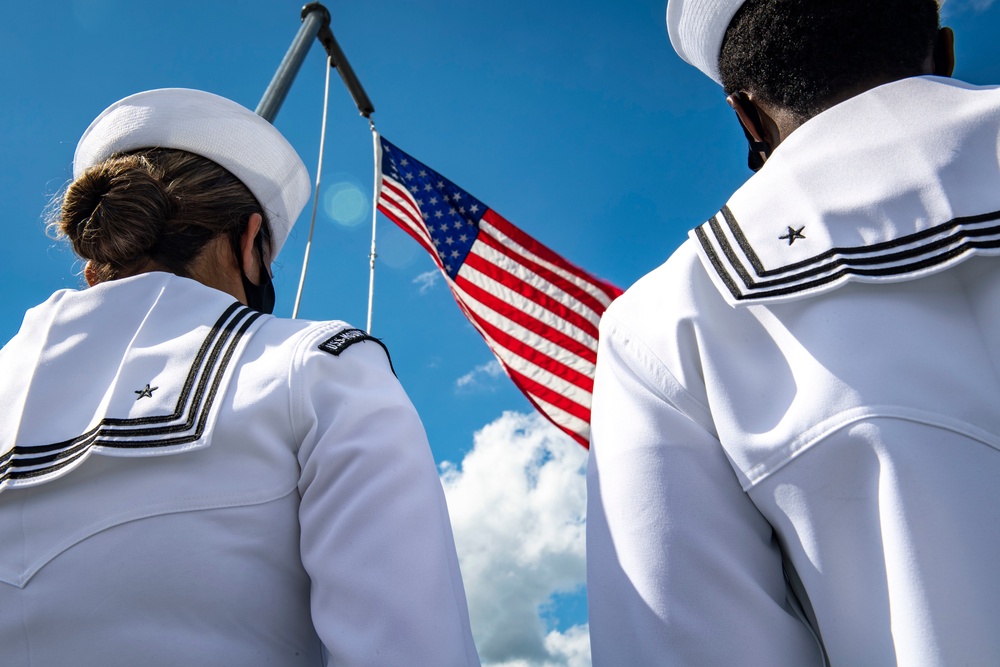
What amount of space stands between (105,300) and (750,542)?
1492 millimetres

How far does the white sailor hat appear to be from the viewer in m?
2.34

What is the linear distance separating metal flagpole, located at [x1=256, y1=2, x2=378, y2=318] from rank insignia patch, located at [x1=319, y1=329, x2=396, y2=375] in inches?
92.1

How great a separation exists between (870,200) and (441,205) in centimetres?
550

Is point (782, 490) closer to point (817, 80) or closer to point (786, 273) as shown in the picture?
point (786, 273)

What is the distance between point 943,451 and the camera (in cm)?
115

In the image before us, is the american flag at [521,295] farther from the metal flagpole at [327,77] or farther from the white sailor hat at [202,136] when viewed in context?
the white sailor hat at [202,136]

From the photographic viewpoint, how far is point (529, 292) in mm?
6391

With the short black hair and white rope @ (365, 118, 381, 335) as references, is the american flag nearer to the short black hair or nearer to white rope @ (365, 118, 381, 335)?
white rope @ (365, 118, 381, 335)

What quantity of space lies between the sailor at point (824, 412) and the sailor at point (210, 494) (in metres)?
0.37

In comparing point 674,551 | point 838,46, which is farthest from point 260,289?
point 838,46

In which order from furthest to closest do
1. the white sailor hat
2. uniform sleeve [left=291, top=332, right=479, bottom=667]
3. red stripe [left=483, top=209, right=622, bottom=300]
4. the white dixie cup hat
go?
1. red stripe [left=483, top=209, right=622, bottom=300]
2. the white sailor hat
3. the white dixie cup hat
4. uniform sleeve [left=291, top=332, right=479, bottom=667]

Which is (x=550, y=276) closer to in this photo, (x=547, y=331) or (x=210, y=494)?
(x=547, y=331)

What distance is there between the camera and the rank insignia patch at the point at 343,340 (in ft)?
5.55

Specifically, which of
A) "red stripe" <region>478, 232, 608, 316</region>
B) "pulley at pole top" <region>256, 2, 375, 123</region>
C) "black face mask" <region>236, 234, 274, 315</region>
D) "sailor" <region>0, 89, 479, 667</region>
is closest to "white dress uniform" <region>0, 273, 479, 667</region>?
"sailor" <region>0, 89, 479, 667</region>
